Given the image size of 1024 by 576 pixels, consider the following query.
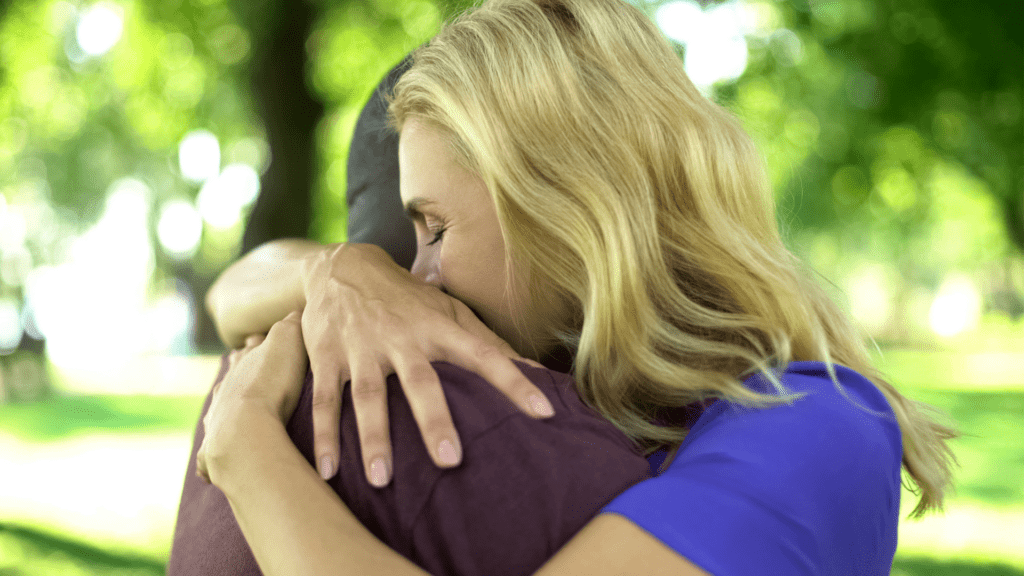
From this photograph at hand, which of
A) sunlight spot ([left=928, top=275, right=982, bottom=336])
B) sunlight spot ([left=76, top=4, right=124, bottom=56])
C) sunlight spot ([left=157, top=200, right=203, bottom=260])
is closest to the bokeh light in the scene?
sunlight spot ([left=157, top=200, right=203, bottom=260])

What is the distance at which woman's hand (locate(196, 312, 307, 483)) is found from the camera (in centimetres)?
132

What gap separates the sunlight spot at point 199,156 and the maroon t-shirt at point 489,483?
1438 centimetres

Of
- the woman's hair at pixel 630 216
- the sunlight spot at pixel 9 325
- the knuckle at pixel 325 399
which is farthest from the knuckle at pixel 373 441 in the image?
the sunlight spot at pixel 9 325

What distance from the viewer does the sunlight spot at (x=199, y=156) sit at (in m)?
14.7

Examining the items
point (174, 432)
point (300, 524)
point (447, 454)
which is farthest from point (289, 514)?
point (174, 432)

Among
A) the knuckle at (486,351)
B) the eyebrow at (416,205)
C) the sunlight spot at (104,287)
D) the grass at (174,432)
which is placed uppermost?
the eyebrow at (416,205)

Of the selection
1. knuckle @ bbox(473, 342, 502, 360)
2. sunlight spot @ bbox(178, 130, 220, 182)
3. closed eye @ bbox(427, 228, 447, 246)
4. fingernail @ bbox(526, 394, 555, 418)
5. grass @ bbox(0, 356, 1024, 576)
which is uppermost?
closed eye @ bbox(427, 228, 447, 246)

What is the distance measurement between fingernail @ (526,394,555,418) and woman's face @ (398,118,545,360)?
1.67 feet

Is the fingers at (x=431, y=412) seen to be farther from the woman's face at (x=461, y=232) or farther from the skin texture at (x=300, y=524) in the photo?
the woman's face at (x=461, y=232)

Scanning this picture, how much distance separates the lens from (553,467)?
45.3 inches

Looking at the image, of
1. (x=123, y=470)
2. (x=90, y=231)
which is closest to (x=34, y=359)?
(x=90, y=231)

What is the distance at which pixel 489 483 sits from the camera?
3.72ft

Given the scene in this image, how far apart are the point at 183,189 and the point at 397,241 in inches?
750

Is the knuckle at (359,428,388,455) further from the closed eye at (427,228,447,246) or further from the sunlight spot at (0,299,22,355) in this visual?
the sunlight spot at (0,299,22,355)
